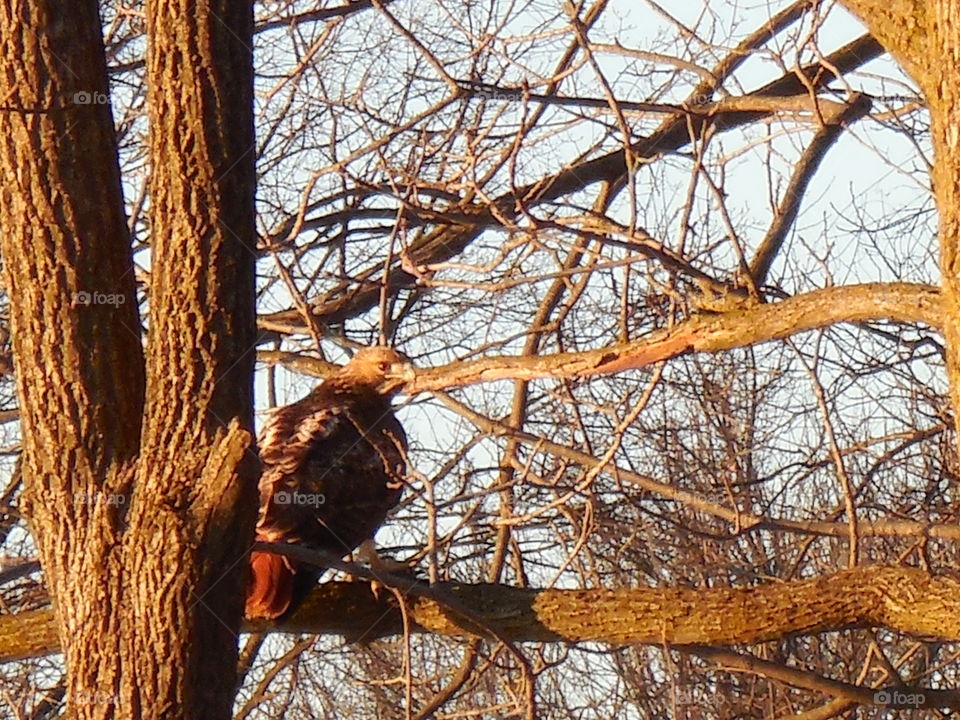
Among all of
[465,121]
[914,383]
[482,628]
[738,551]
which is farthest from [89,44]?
[738,551]

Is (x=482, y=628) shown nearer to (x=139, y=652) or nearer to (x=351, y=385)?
(x=139, y=652)

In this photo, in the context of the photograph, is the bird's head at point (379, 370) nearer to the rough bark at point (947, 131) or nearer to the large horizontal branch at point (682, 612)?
the large horizontal branch at point (682, 612)

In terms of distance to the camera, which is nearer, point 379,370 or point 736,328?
point 736,328

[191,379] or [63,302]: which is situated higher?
[63,302]

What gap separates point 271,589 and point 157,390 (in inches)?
36.7

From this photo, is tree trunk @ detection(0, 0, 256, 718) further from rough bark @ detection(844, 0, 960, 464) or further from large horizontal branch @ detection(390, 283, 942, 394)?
rough bark @ detection(844, 0, 960, 464)

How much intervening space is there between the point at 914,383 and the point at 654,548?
1216 mm

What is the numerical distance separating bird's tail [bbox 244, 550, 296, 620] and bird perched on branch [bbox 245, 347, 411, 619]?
1.10 ft

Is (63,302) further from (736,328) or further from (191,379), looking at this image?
(736,328)

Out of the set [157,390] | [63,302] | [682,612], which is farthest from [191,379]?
[682,612]

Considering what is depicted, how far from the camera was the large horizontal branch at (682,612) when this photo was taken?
3.28 m

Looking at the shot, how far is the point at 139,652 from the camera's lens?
302cm

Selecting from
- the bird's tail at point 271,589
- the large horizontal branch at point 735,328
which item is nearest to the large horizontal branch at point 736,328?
the large horizontal branch at point 735,328

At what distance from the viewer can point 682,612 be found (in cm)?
342
